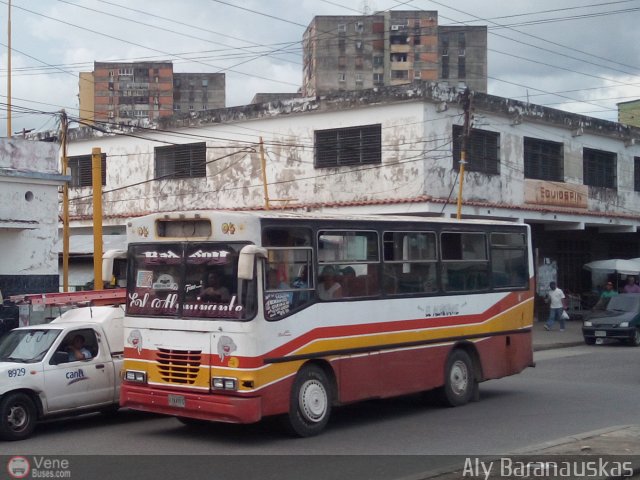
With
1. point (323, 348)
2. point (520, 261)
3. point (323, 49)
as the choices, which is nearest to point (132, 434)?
point (323, 348)

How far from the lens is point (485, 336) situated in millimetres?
14336

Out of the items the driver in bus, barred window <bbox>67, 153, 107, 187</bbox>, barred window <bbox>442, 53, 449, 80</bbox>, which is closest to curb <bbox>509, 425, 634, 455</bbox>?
the driver in bus

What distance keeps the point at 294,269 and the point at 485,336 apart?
446 centimetres

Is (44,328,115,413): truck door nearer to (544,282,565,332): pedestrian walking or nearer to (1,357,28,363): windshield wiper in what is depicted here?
(1,357,28,363): windshield wiper

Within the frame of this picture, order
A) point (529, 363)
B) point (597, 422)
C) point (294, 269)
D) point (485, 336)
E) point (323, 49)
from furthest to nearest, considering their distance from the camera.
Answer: point (323, 49) → point (529, 363) → point (485, 336) → point (597, 422) → point (294, 269)

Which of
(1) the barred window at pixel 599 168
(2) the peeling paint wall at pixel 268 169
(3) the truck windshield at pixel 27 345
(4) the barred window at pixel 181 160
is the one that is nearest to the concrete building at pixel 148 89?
(2) the peeling paint wall at pixel 268 169

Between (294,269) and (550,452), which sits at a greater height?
(294,269)

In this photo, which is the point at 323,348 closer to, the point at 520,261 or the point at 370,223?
the point at 370,223

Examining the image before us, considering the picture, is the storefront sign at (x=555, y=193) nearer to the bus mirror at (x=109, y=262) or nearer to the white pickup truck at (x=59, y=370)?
the white pickup truck at (x=59, y=370)

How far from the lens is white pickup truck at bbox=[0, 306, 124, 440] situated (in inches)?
440

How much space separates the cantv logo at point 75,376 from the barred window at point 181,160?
20.8 meters

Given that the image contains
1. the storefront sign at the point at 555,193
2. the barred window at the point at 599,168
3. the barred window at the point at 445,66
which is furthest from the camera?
the barred window at the point at 445,66

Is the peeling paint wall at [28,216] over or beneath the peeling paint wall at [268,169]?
beneath

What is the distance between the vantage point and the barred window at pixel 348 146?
28.1 metres
